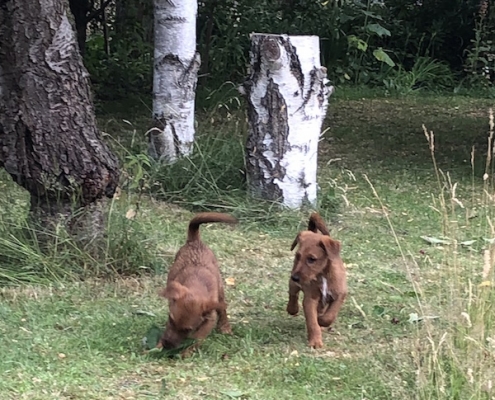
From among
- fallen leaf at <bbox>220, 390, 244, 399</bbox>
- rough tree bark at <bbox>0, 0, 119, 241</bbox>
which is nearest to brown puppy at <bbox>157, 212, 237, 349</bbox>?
fallen leaf at <bbox>220, 390, 244, 399</bbox>

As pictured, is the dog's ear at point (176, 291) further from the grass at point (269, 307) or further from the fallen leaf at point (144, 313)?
the fallen leaf at point (144, 313)

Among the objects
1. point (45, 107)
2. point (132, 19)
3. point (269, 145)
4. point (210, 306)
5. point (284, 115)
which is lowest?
point (210, 306)

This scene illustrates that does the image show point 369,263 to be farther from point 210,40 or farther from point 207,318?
point 210,40

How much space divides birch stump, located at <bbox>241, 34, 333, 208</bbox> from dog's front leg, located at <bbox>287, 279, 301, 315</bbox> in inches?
87.8

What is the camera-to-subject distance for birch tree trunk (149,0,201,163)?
742 centimetres

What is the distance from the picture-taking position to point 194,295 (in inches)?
146

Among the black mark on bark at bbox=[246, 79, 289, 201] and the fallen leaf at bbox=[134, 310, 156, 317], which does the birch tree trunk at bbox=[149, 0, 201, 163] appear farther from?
the fallen leaf at bbox=[134, 310, 156, 317]

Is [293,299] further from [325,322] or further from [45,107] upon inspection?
[45,107]

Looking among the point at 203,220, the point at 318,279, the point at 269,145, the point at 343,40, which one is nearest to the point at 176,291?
the point at 203,220

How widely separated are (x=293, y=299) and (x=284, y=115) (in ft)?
7.89

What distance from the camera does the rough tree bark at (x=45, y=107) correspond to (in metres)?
4.84

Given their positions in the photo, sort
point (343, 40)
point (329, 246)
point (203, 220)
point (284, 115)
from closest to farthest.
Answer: point (329, 246) < point (203, 220) < point (284, 115) < point (343, 40)

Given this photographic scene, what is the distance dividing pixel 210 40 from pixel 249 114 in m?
5.47

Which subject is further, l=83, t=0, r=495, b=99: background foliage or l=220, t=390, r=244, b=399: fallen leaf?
l=83, t=0, r=495, b=99: background foliage
